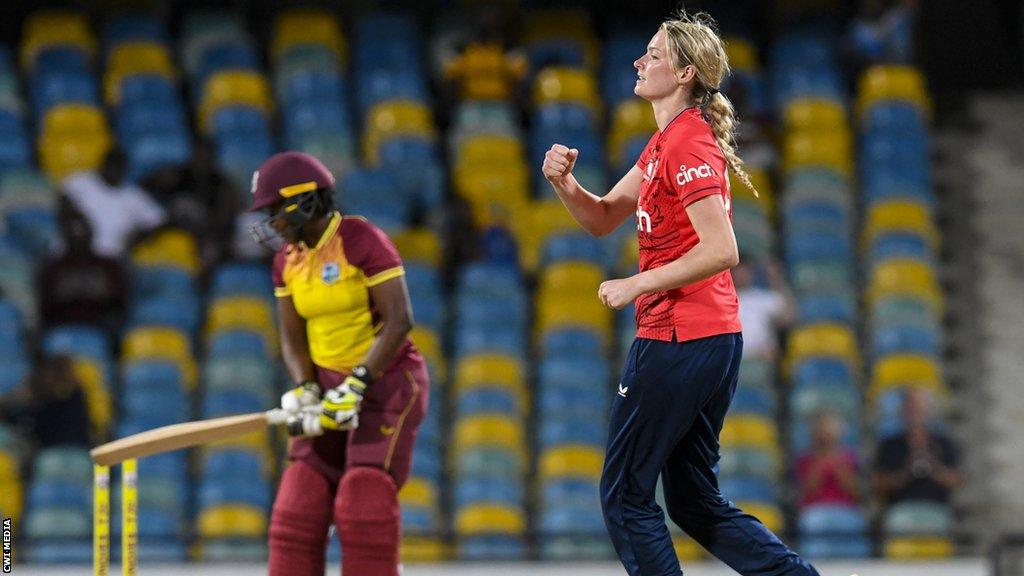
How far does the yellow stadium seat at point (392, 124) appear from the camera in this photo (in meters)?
11.3

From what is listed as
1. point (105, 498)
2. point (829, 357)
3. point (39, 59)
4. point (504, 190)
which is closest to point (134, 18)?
point (39, 59)

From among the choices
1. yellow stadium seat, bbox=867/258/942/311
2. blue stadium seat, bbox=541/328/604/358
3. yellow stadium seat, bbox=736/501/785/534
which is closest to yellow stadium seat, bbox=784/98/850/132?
yellow stadium seat, bbox=867/258/942/311

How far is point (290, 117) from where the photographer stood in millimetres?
11641

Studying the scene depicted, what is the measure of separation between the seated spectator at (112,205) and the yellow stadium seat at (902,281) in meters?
4.40

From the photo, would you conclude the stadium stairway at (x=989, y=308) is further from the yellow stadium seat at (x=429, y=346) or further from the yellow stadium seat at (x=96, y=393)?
the yellow stadium seat at (x=96, y=393)

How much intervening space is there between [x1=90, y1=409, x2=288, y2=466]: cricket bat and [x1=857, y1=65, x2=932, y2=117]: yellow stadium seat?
6983 millimetres

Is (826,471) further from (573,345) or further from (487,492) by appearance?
(487,492)

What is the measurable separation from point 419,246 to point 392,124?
3.97 ft

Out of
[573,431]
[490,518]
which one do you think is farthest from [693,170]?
[573,431]

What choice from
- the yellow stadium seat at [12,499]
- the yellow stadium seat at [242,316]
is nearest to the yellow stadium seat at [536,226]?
the yellow stadium seat at [242,316]

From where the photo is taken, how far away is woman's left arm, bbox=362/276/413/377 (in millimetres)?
5711

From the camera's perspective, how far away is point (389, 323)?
5.72m

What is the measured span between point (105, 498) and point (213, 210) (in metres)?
5.68

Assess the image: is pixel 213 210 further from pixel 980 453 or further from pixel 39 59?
pixel 980 453
